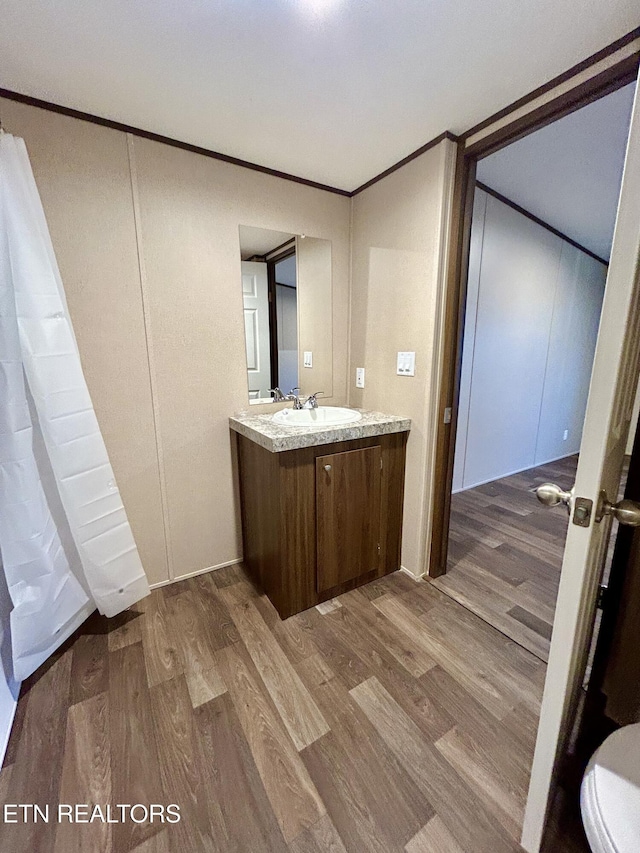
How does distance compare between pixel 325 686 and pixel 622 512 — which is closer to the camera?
pixel 622 512

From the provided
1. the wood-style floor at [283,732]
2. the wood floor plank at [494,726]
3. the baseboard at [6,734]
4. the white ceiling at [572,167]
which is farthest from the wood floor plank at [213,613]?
the white ceiling at [572,167]

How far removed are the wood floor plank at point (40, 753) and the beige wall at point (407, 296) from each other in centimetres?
164

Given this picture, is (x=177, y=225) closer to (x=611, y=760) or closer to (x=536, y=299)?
(x=611, y=760)

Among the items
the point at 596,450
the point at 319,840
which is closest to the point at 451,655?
the point at 319,840

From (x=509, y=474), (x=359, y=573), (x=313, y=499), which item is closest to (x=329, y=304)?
(x=313, y=499)

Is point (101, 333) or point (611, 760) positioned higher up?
point (101, 333)

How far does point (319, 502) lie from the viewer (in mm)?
1605

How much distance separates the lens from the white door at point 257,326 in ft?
6.21

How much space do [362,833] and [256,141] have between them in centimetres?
254

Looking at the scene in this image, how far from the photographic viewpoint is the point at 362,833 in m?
0.92

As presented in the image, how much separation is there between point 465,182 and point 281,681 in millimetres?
2275

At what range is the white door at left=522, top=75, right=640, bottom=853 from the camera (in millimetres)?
605

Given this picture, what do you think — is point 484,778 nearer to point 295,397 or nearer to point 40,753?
point 40,753

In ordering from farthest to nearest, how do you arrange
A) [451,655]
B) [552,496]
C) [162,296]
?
[162,296] < [451,655] < [552,496]
